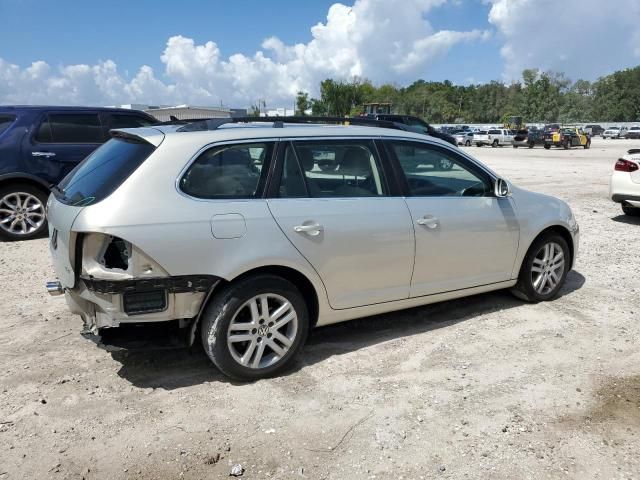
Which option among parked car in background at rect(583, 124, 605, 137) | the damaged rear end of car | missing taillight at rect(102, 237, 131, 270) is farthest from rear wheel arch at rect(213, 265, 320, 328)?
parked car in background at rect(583, 124, 605, 137)

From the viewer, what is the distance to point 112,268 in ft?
10.7

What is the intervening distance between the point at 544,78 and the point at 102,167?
112 meters

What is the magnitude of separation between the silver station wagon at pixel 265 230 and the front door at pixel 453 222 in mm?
12

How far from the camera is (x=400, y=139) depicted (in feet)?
14.2

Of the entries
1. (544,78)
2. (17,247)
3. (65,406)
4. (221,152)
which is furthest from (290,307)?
(544,78)

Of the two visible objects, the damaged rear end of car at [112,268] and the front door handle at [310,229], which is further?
the front door handle at [310,229]

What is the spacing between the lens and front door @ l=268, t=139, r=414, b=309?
371 cm

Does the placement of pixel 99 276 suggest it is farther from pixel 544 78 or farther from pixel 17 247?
pixel 544 78

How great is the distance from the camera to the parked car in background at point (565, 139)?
130 feet

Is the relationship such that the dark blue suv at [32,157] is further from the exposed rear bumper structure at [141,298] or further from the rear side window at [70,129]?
the exposed rear bumper structure at [141,298]

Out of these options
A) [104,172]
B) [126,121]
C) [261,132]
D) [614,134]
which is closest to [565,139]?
[614,134]

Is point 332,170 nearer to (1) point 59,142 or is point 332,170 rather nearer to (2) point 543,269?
(2) point 543,269

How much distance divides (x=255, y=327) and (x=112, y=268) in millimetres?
976

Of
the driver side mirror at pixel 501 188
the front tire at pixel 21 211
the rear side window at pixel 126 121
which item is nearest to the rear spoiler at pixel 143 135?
A: the driver side mirror at pixel 501 188
